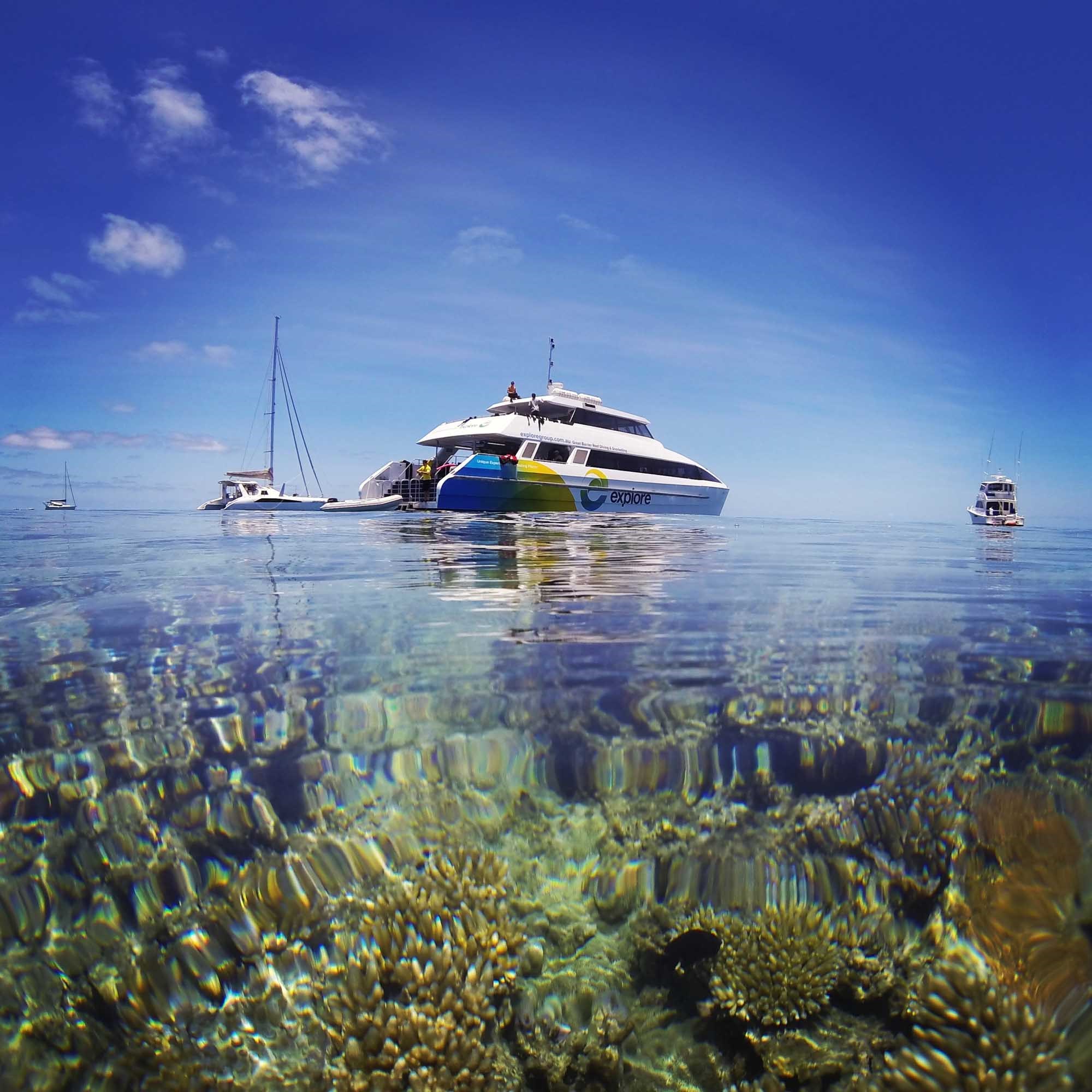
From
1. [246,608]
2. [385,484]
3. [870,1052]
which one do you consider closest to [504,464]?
[385,484]

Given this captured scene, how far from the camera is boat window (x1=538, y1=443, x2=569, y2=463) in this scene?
81.1 ft

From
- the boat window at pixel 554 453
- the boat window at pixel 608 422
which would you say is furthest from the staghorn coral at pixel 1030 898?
the boat window at pixel 608 422

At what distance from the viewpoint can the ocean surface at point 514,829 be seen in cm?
155

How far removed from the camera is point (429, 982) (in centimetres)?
165

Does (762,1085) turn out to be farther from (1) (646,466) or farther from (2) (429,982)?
(1) (646,466)

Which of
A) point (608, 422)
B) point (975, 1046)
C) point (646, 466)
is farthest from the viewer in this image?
point (646, 466)

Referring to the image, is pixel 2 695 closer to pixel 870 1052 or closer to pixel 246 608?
pixel 246 608

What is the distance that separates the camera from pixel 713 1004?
1650 millimetres

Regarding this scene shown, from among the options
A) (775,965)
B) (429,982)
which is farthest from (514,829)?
(775,965)

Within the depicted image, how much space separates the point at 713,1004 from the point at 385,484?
2788 centimetres

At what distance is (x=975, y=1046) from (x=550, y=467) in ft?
76.4

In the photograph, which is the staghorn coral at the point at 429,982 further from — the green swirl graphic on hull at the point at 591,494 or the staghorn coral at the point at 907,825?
the green swirl graphic on hull at the point at 591,494

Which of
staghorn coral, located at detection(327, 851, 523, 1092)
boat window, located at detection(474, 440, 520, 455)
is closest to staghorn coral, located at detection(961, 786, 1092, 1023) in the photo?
staghorn coral, located at detection(327, 851, 523, 1092)

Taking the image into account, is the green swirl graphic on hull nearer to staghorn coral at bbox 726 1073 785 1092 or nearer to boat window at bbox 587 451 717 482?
boat window at bbox 587 451 717 482
